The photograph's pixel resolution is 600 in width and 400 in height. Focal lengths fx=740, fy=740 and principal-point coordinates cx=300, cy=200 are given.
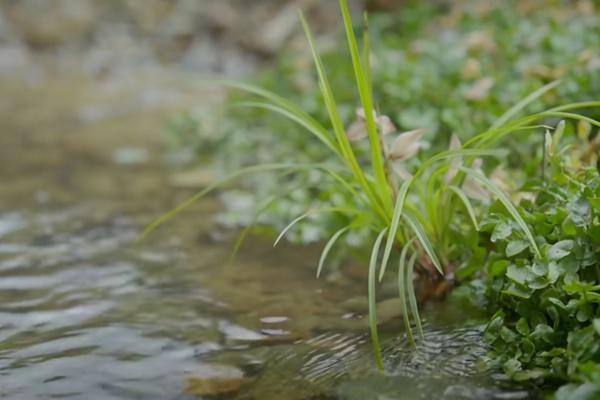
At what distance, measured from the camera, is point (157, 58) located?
25.0ft

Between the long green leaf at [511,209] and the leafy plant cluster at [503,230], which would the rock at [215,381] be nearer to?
the leafy plant cluster at [503,230]

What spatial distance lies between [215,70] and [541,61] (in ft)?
14.4

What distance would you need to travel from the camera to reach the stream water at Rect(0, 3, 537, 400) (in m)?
1.47

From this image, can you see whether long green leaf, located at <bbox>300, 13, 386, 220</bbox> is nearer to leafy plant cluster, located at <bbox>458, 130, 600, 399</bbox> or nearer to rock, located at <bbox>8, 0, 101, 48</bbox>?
leafy plant cluster, located at <bbox>458, 130, 600, 399</bbox>

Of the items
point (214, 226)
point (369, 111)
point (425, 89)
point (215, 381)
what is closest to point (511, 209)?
point (369, 111)

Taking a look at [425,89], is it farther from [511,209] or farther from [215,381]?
[215,381]

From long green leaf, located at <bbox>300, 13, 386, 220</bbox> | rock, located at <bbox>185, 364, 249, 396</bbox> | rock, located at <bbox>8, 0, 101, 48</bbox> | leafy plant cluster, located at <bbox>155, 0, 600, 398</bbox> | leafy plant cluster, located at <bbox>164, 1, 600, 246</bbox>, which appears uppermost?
rock, located at <bbox>8, 0, 101, 48</bbox>

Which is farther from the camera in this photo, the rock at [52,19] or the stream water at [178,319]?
the rock at [52,19]

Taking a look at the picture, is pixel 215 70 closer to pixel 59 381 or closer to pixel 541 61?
pixel 541 61

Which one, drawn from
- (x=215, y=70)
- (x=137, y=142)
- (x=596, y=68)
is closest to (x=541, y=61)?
(x=596, y=68)

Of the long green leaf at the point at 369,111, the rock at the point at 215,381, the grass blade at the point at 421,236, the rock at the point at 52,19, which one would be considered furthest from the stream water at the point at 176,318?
the rock at the point at 52,19

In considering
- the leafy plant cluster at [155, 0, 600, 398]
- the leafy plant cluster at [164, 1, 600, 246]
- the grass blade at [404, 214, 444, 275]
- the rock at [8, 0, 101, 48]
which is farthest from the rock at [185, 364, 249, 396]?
the rock at [8, 0, 101, 48]

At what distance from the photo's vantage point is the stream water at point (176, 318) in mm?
1467

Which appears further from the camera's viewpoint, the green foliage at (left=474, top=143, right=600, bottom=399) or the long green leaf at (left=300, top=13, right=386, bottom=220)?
the long green leaf at (left=300, top=13, right=386, bottom=220)
